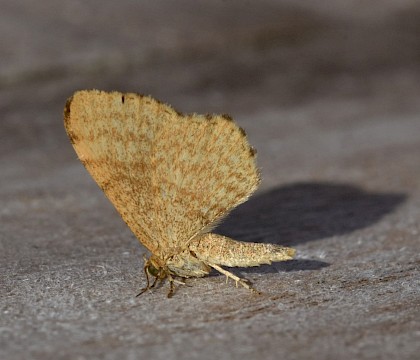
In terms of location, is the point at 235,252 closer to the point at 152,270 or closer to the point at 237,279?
the point at 237,279

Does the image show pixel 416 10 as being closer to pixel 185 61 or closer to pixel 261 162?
pixel 185 61

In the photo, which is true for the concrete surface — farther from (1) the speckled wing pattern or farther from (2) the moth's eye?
(1) the speckled wing pattern

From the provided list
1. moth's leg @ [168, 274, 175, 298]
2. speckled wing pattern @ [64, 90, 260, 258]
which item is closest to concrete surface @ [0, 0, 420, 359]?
moth's leg @ [168, 274, 175, 298]

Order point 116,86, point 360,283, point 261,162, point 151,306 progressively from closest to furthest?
point 151,306, point 360,283, point 261,162, point 116,86

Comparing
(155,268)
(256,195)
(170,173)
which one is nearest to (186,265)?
(155,268)

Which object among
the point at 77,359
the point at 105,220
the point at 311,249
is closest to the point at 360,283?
the point at 311,249

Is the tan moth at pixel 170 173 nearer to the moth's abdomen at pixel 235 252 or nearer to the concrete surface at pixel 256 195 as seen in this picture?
the moth's abdomen at pixel 235 252

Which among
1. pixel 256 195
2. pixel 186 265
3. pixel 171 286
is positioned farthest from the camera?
pixel 256 195
